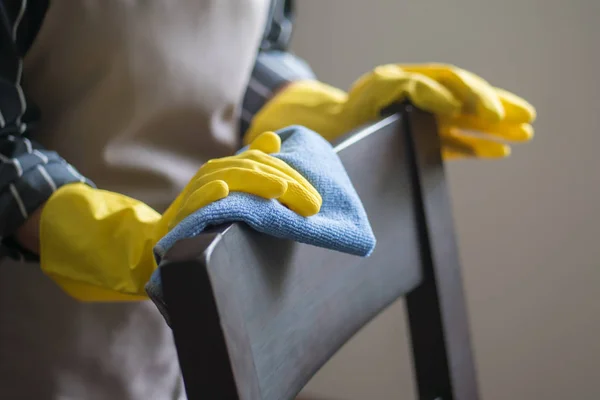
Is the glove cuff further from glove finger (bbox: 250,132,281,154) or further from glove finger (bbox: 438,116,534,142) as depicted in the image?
glove finger (bbox: 438,116,534,142)

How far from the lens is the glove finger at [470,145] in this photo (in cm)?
62

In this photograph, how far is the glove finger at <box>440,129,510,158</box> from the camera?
2.03 ft

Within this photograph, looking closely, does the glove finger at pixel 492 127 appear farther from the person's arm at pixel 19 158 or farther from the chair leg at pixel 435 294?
the person's arm at pixel 19 158

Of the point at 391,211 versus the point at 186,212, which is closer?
the point at 186,212

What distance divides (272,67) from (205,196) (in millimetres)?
Result: 430

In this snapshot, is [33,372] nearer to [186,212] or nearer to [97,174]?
[97,174]

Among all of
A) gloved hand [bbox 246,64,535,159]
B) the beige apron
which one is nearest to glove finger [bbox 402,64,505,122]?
gloved hand [bbox 246,64,535,159]

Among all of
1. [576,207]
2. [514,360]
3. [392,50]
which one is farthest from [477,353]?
[392,50]

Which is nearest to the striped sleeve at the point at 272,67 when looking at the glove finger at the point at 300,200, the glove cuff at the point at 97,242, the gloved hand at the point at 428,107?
the gloved hand at the point at 428,107

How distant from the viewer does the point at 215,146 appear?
65 centimetres

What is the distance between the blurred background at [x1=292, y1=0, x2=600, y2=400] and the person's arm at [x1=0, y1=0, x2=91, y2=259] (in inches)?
22.7

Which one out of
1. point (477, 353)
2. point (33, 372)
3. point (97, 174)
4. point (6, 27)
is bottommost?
point (477, 353)

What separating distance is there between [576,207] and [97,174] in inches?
24.8

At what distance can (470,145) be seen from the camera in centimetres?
62
